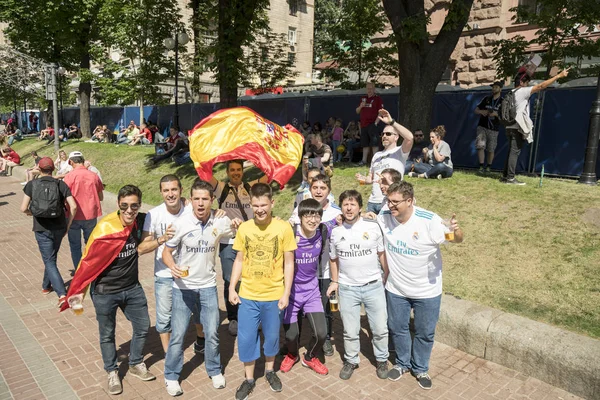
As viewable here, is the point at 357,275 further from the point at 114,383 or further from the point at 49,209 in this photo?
the point at 49,209

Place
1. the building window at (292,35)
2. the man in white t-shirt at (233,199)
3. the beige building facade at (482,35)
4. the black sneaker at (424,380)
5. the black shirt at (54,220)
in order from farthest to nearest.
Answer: the building window at (292,35)
the beige building facade at (482,35)
the black shirt at (54,220)
the man in white t-shirt at (233,199)
the black sneaker at (424,380)

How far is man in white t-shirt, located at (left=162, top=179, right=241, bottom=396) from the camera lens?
14.1 feet

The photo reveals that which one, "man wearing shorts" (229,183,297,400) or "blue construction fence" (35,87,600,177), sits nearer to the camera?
"man wearing shorts" (229,183,297,400)

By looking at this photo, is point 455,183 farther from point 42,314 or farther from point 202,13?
point 202,13

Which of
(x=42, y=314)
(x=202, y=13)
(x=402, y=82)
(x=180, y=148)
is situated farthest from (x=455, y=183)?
(x=202, y=13)

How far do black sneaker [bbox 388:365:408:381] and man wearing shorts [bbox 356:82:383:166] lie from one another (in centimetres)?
747

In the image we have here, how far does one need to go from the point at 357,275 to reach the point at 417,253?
63 cm

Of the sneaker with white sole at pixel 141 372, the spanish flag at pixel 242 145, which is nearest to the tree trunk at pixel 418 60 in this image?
the spanish flag at pixel 242 145

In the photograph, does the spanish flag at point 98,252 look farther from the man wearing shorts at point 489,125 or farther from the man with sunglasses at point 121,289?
the man wearing shorts at point 489,125

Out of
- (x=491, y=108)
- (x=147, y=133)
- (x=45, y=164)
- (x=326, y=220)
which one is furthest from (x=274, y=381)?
(x=147, y=133)

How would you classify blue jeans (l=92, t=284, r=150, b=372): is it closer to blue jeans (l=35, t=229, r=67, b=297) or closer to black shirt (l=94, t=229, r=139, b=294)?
black shirt (l=94, t=229, r=139, b=294)

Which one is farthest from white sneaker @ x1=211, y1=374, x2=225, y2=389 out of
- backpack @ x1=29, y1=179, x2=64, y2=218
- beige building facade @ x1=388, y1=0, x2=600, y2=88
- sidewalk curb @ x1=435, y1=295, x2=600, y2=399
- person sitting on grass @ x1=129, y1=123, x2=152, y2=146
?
person sitting on grass @ x1=129, y1=123, x2=152, y2=146

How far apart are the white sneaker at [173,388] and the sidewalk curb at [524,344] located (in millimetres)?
2945

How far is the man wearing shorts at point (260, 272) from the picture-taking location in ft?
13.8
